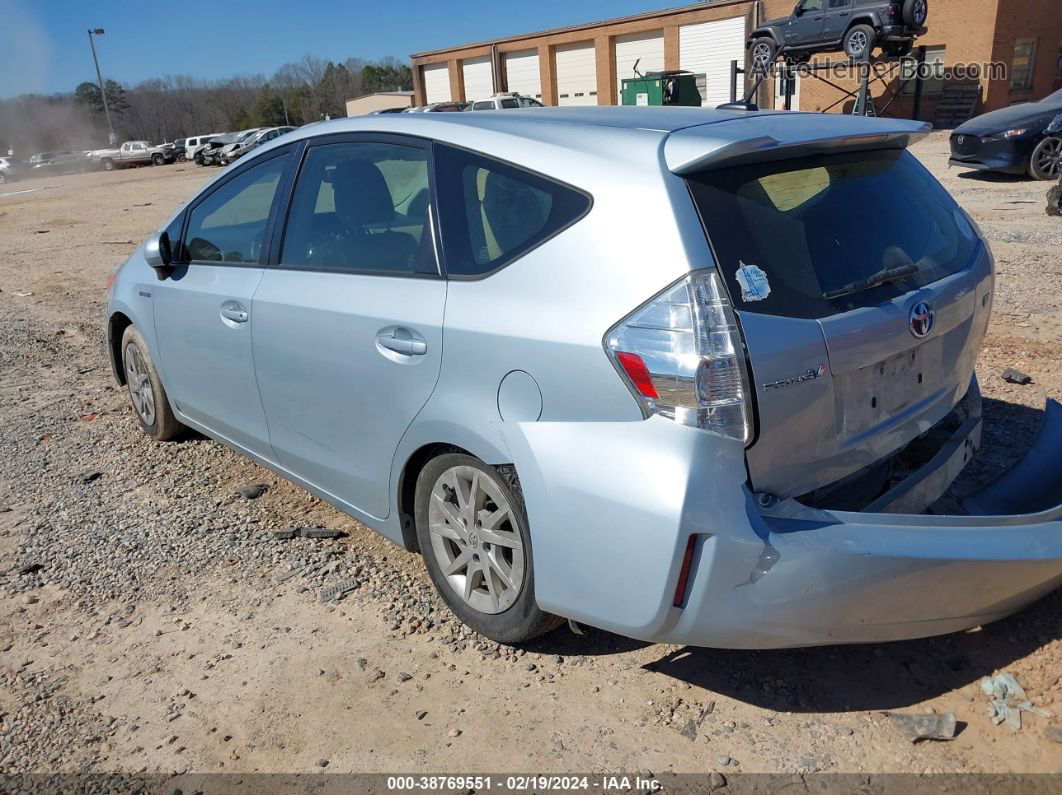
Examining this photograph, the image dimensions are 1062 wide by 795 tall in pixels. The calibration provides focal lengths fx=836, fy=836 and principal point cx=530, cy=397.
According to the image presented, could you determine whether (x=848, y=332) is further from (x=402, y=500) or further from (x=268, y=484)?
(x=268, y=484)

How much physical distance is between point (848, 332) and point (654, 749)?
4.43ft

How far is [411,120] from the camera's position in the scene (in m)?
3.19

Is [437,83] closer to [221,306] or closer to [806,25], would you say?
[806,25]

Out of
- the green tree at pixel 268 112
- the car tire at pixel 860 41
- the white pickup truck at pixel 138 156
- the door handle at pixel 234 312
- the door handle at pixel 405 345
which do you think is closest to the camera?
the door handle at pixel 405 345

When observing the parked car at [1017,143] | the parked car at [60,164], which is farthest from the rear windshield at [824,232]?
the parked car at [60,164]

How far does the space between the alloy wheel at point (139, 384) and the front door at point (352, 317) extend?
1.71 meters

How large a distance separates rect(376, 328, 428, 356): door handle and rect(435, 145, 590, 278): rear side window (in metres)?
0.25

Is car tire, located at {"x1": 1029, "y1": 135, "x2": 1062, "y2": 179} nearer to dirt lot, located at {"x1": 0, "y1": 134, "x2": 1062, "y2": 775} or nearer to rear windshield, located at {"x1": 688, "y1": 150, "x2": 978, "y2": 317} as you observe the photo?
dirt lot, located at {"x1": 0, "y1": 134, "x2": 1062, "y2": 775}

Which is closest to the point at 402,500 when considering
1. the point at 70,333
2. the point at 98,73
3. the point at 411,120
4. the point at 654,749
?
the point at 654,749

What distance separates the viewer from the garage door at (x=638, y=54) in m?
40.2

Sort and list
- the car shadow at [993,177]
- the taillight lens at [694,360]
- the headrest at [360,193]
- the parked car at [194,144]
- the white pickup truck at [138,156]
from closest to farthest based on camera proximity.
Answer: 1. the taillight lens at [694,360]
2. the headrest at [360,193]
3. the car shadow at [993,177]
4. the parked car at [194,144]
5. the white pickup truck at [138,156]

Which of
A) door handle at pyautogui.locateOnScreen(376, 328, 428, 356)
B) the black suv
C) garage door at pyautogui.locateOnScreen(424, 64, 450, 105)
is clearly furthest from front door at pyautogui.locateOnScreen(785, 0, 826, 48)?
garage door at pyautogui.locateOnScreen(424, 64, 450, 105)

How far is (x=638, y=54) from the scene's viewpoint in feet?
135

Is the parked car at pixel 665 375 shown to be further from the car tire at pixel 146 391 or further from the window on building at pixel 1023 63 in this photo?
the window on building at pixel 1023 63
